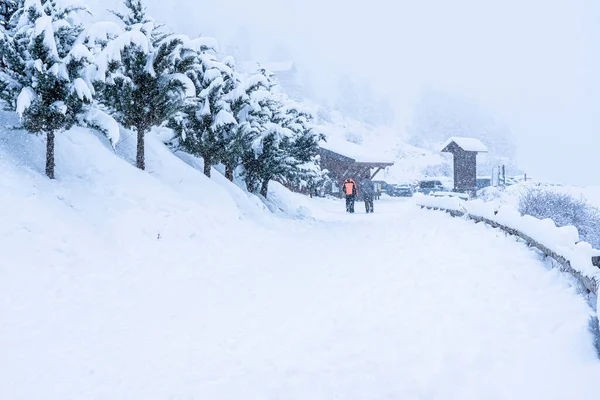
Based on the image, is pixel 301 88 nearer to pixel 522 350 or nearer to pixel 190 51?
pixel 190 51

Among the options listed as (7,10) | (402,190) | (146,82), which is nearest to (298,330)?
(146,82)

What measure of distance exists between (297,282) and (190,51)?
752 centimetres

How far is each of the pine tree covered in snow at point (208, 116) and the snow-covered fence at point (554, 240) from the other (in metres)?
8.01

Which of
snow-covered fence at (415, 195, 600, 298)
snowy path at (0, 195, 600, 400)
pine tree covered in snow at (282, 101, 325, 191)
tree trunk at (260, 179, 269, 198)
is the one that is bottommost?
snowy path at (0, 195, 600, 400)

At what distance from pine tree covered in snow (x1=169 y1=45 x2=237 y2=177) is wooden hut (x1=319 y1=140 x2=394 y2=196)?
73.6ft

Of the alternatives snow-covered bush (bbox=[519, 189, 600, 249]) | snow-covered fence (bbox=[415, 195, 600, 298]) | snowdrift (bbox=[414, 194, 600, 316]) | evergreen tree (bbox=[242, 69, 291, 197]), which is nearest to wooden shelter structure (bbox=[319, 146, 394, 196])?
evergreen tree (bbox=[242, 69, 291, 197])

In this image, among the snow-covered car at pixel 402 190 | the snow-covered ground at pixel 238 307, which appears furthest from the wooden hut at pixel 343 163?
the snow-covered ground at pixel 238 307

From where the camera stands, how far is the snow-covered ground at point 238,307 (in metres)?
3.72

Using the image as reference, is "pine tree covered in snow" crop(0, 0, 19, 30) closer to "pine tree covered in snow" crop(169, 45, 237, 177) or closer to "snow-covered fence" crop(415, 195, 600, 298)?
"pine tree covered in snow" crop(169, 45, 237, 177)

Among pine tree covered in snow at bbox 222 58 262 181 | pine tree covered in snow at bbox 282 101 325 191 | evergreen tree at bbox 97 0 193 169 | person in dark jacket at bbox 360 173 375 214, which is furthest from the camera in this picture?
person in dark jacket at bbox 360 173 375 214

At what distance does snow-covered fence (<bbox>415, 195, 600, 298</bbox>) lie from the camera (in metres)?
4.56

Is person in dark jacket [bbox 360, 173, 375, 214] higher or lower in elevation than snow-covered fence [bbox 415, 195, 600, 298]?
higher

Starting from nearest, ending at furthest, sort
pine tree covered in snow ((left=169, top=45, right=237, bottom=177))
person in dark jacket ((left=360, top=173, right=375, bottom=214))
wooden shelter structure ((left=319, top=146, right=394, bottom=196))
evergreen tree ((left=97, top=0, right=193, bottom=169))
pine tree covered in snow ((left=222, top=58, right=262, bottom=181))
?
1. evergreen tree ((left=97, top=0, right=193, bottom=169))
2. pine tree covered in snow ((left=169, top=45, right=237, bottom=177))
3. pine tree covered in snow ((left=222, top=58, right=262, bottom=181))
4. person in dark jacket ((left=360, top=173, right=375, bottom=214))
5. wooden shelter structure ((left=319, top=146, right=394, bottom=196))

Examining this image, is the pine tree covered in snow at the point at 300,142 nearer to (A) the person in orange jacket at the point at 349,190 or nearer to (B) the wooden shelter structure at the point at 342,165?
(A) the person in orange jacket at the point at 349,190
